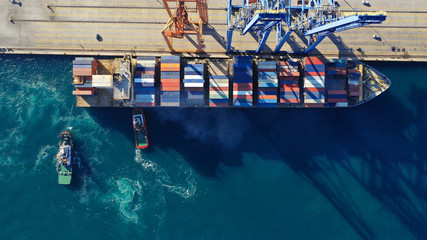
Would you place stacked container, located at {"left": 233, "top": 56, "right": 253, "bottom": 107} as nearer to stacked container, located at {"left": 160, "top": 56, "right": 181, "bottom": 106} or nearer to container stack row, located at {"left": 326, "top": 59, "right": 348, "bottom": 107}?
stacked container, located at {"left": 160, "top": 56, "right": 181, "bottom": 106}

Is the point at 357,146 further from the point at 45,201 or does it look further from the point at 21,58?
the point at 21,58

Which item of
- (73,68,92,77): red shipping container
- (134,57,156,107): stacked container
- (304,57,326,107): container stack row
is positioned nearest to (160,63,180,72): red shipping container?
(134,57,156,107): stacked container

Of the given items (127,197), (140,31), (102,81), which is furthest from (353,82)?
(127,197)

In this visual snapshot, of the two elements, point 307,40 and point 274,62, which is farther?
point 307,40

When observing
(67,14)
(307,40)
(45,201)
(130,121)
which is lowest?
(45,201)

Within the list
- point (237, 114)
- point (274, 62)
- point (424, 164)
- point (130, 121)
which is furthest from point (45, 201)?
point (424, 164)

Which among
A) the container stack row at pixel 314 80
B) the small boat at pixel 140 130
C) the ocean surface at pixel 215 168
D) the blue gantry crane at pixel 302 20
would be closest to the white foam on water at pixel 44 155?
the ocean surface at pixel 215 168
